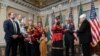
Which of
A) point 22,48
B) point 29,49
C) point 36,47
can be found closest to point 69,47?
point 36,47

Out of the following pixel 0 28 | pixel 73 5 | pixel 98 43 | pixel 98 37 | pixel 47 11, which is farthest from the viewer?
pixel 47 11

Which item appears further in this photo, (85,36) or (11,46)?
(11,46)

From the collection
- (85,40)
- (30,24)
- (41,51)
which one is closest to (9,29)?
(30,24)

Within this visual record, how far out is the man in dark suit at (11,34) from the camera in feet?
18.8

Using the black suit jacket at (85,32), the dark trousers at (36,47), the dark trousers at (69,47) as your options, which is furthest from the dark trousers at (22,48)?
the black suit jacket at (85,32)

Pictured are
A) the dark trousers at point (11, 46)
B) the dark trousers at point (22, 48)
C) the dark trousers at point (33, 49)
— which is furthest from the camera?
the dark trousers at point (33, 49)

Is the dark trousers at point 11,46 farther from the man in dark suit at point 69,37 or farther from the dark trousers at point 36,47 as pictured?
the man in dark suit at point 69,37

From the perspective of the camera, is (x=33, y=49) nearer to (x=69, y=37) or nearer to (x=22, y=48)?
(x=22, y=48)

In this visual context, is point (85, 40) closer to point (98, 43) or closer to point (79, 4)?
point (98, 43)

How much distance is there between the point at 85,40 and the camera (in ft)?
18.9

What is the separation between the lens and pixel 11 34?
5.81 m

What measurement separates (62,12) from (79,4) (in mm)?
1837

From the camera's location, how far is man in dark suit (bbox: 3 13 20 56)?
5.73 meters

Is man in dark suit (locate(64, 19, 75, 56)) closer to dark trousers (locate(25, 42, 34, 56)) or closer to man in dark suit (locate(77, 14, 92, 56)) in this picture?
man in dark suit (locate(77, 14, 92, 56))
